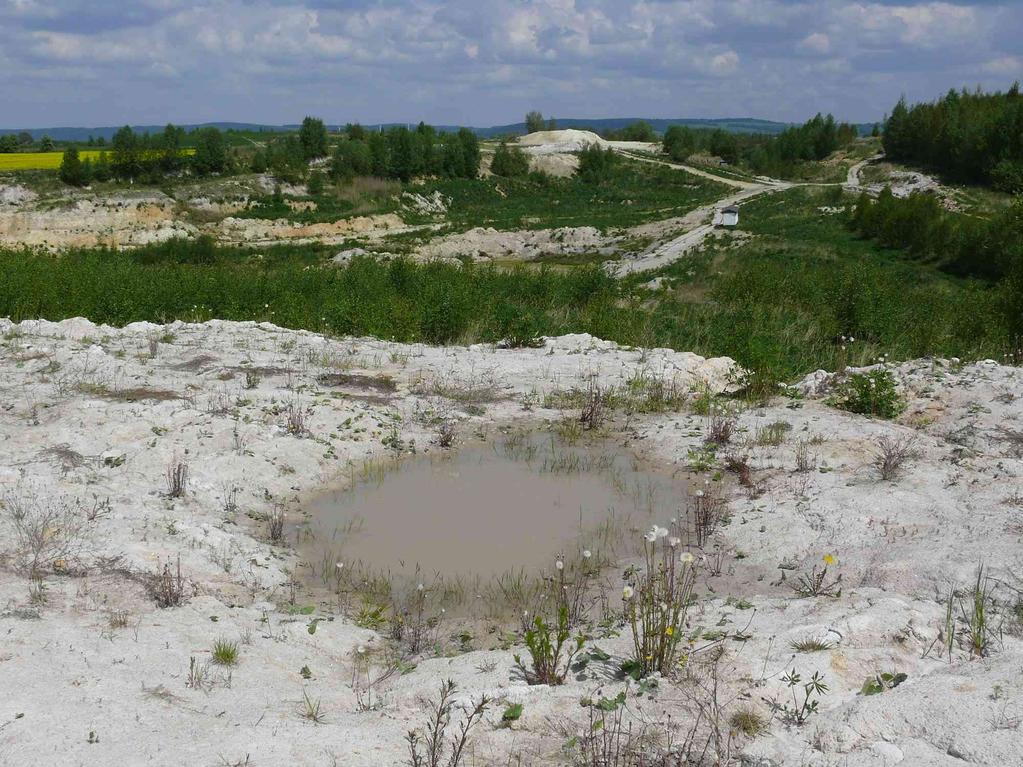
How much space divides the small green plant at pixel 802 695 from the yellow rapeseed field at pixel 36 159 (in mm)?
56151

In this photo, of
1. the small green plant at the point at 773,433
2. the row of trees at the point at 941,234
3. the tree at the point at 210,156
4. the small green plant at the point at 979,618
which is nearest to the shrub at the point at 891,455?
Answer: the small green plant at the point at 773,433

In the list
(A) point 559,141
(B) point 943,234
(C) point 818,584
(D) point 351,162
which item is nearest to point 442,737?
(C) point 818,584

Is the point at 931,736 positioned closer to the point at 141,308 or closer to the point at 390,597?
the point at 390,597

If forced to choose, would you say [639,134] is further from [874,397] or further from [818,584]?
[818,584]

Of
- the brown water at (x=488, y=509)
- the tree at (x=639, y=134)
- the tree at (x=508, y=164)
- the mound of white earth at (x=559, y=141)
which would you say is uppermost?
the tree at (x=639, y=134)

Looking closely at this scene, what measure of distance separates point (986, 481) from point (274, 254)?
109 ft

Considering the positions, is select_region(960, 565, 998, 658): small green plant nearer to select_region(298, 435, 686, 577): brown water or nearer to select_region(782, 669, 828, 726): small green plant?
select_region(782, 669, 828, 726): small green plant

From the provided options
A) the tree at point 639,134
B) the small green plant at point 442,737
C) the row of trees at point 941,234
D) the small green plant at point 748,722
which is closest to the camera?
the small green plant at point 442,737

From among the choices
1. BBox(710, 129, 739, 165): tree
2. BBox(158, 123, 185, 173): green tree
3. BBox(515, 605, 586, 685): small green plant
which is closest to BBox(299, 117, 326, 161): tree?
BBox(158, 123, 185, 173): green tree

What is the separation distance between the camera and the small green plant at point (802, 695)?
13.4ft

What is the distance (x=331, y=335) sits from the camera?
13.5 meters

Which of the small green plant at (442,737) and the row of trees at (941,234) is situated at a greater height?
the row of trees at (941,234)

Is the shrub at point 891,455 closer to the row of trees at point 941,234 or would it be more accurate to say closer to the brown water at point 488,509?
the brown water at point 488,509

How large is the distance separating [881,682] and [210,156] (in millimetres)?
55024
